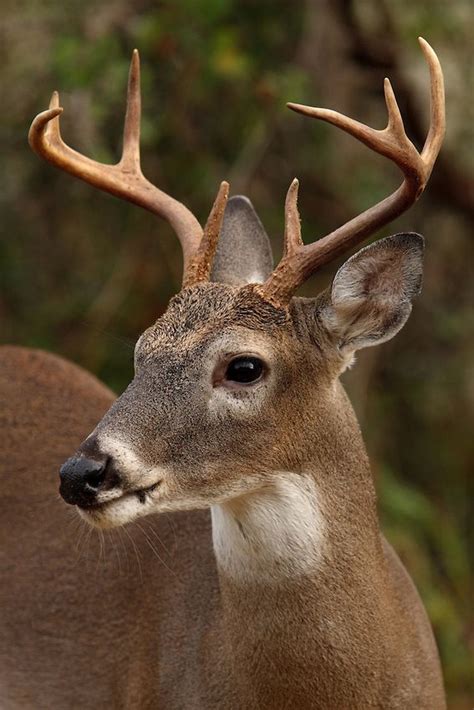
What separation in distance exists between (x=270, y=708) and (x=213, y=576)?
1.81 feet

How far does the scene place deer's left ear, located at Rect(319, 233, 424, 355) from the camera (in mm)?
3850

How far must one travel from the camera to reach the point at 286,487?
3.76 meters

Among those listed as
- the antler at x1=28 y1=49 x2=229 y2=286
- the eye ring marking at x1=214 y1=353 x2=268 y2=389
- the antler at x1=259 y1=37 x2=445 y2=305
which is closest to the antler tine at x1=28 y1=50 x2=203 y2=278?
the antler at x1=28 y1=49 x2=229 y2=286

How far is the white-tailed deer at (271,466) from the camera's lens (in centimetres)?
363

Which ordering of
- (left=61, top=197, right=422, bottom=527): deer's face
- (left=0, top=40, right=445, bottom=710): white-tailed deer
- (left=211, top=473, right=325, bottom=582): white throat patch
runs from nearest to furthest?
(left=61, top=197, right=422, bottom=527): deer's face
(left=0, top=40, right=445, bottom=710): white-tailed deer
(left=211, top=473, right=325, bottom=582): white throat patch

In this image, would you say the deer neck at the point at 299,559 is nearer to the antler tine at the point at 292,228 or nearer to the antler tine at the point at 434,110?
the antler tine at the point at 292,228

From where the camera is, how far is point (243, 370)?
12.2 ft

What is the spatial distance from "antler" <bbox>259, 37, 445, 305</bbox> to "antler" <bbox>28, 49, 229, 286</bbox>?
26 centimetres

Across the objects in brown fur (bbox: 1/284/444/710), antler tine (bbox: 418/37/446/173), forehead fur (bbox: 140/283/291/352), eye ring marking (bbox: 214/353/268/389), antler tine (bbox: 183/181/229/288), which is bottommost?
brown fur (bbox: 1/284/444/710)

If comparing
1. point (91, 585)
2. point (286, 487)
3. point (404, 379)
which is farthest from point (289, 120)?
point (286, 487)

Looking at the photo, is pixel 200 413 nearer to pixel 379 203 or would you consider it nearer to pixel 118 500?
pixel 118 500

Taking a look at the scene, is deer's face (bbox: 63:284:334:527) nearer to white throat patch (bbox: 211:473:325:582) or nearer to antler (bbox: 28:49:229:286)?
white throat patch (bbox: 211:473:325:582)

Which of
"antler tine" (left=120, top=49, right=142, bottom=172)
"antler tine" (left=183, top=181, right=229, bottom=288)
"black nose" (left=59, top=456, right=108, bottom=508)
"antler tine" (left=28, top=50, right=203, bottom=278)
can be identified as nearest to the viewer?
"black nose" (left=59, top=456, right=108, bottom=508)

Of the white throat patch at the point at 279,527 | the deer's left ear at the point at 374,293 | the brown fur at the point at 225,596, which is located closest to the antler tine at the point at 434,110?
the deer's left ear at the point at 374,293
